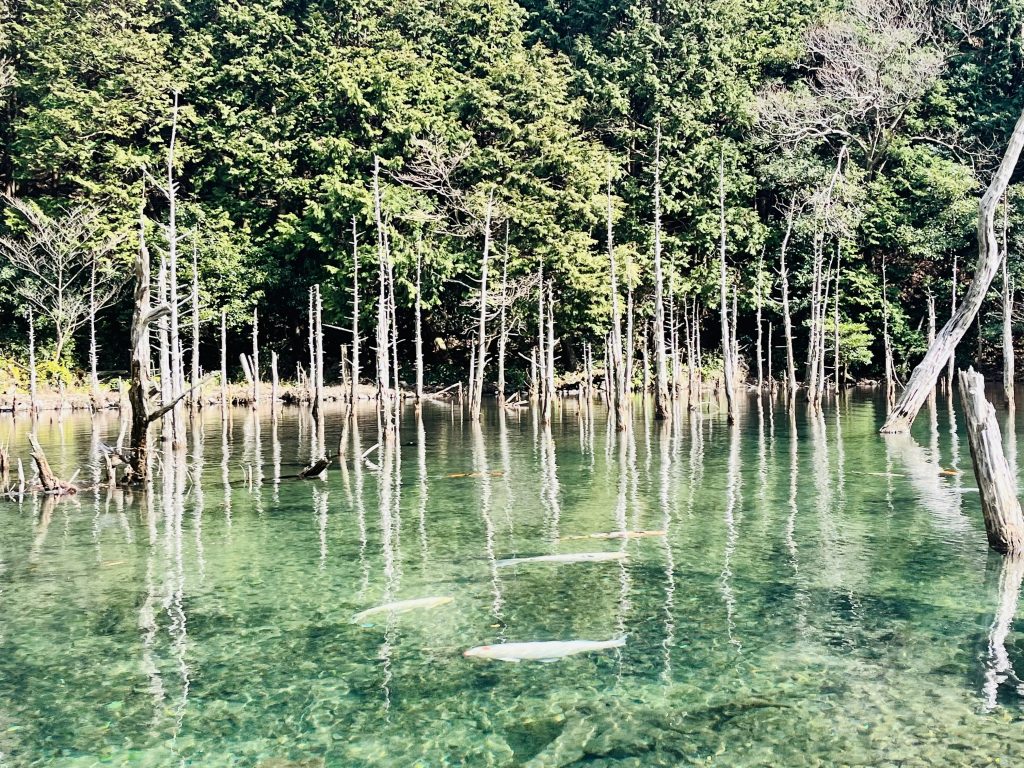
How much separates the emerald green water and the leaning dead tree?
31.1 m

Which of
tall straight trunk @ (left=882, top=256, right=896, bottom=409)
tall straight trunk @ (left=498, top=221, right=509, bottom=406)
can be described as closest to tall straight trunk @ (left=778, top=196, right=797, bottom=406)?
tall straight trunk @ (left=882, top=256, right=896, bottom=409)

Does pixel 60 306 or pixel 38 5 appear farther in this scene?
pixel 38 5

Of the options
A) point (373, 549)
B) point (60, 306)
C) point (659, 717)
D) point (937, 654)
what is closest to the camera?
point (659, 717)

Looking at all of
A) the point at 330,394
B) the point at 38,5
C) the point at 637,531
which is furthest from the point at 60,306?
the point at 637,531

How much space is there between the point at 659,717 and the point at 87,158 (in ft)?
151

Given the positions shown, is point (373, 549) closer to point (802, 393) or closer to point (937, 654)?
point (937, 654)

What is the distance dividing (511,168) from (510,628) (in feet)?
127

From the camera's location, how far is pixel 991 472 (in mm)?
9898

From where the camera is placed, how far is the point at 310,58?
48.7m

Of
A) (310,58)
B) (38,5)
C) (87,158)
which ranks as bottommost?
(87,158)

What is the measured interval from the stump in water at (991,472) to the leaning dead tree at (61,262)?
40714 millimetres

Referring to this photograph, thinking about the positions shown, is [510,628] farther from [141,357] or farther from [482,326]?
[482,326]

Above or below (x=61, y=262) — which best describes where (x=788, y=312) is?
below

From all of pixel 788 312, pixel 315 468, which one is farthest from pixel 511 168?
pixel 315 468
